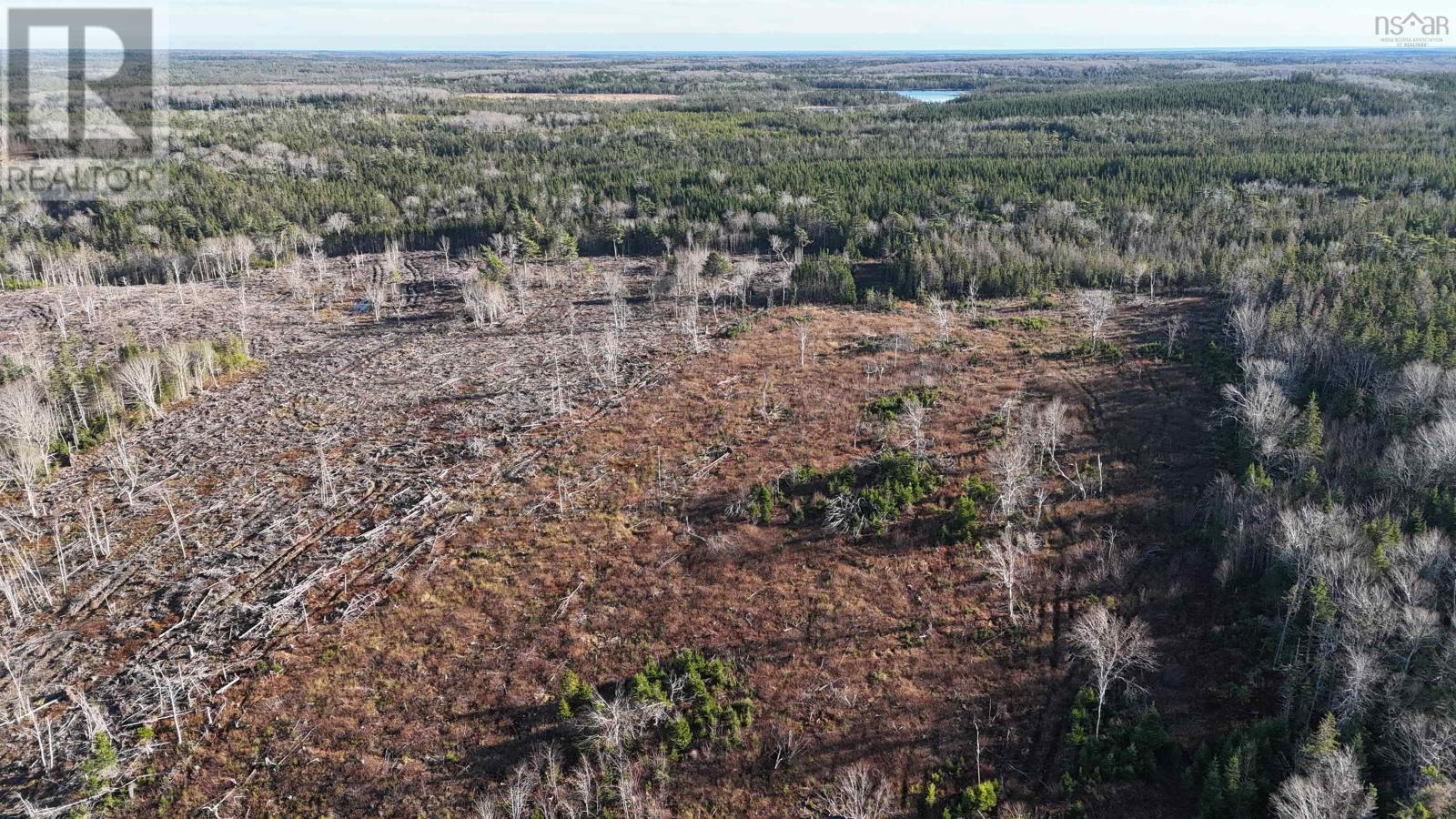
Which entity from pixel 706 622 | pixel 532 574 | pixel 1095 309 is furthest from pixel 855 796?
pixel 1095 309

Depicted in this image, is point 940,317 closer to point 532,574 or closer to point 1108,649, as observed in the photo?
point 1108,649

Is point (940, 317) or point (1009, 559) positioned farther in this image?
point (940, 317)

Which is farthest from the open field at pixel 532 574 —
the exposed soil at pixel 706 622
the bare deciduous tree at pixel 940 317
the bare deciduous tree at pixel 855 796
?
the bare deciduous tree at pixel 940 317

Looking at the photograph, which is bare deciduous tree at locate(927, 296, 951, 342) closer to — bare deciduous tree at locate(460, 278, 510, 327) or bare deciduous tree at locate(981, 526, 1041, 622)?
bare deciduous tree at locate(981, 526, 1041, 622)

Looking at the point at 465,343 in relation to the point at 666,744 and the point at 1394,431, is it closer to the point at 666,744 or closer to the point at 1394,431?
the point at 666,744

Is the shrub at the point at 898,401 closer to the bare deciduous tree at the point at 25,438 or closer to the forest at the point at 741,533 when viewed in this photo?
the forest at the point at 741,533

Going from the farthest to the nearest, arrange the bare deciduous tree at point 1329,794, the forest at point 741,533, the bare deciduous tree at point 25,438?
the bare deciduous tree at point 25,438 < the forest at point 741,533 < the bare deciduous tree at point 1329,794

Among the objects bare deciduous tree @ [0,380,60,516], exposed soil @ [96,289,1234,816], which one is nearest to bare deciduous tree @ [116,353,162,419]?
bare deciduous tree @ [0,380,60,516]

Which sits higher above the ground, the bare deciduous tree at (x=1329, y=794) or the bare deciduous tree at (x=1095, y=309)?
the bare deciduous tree at (x=1095, y=309)
